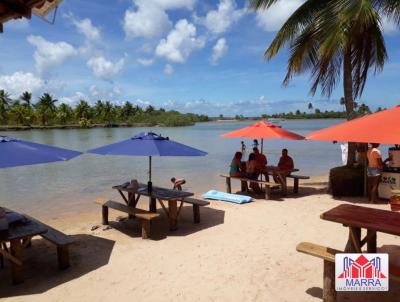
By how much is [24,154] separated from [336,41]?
24.4ft

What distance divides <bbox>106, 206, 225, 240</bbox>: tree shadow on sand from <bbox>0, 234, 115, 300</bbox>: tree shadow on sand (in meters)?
0.80

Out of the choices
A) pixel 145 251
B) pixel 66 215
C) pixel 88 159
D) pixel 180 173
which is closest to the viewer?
pixel 145 251

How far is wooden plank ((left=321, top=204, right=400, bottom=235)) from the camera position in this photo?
3875 millimetres

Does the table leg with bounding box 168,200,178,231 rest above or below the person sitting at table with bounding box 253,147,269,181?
below

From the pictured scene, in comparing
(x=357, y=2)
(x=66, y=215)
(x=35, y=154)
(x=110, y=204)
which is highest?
(x=357, y=2)

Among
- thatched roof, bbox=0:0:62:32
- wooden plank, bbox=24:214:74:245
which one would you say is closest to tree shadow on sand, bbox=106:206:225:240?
wooden plank, bbox=24:214:74:245

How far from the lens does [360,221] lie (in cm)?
409

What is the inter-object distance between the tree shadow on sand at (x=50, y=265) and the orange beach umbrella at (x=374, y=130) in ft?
13.4

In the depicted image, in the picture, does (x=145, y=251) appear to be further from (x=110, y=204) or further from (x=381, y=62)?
(x=381, y=62)

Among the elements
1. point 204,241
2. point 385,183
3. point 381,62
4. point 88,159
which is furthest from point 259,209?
point 88,159

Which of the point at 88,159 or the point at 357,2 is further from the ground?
the point at 357,2

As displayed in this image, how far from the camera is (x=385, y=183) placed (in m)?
9.09

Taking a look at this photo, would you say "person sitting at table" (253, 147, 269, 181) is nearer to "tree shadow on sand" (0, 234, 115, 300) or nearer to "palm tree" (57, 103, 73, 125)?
"tree shadow on sand" (0, 234, 115, 300)

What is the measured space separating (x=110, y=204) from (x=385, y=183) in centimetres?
672
